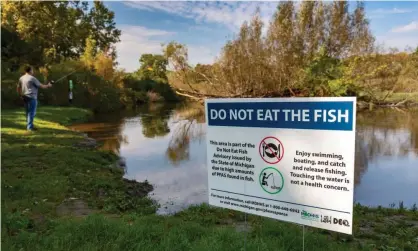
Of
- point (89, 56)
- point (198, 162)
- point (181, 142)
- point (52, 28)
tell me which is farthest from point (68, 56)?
point (198, 162)

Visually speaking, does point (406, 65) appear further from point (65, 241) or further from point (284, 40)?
point (65, 241)

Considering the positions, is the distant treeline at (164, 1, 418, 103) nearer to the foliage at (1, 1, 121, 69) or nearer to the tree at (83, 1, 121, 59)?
the foliage at (1, 1, 121, 69)

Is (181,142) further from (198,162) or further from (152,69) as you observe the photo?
(152,69)

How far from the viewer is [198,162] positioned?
10961 millimetres

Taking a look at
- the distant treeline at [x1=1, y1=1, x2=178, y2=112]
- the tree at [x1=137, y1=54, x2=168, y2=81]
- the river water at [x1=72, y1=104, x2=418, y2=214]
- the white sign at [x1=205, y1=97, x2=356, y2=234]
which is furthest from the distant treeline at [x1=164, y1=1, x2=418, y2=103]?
the tree at [x1=137, y1=54, x2=168, y2=81]

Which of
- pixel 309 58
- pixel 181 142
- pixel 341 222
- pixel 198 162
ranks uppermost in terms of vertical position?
pixel 309 58

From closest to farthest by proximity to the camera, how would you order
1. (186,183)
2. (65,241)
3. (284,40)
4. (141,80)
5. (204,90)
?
1. (65,241)
2. (186,183)
3. (284,40)
4. (204,90)
5. (141,80)

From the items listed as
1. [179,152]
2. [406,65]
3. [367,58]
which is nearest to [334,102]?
[179,152]

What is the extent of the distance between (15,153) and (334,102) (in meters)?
8.36

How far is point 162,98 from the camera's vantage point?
185 feet

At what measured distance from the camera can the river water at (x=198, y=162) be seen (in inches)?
292

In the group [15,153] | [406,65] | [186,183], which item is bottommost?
[186,183]

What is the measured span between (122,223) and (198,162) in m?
6.55

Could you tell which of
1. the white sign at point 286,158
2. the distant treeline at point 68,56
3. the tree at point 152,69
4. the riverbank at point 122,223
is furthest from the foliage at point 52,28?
the white sign at point 286,158
